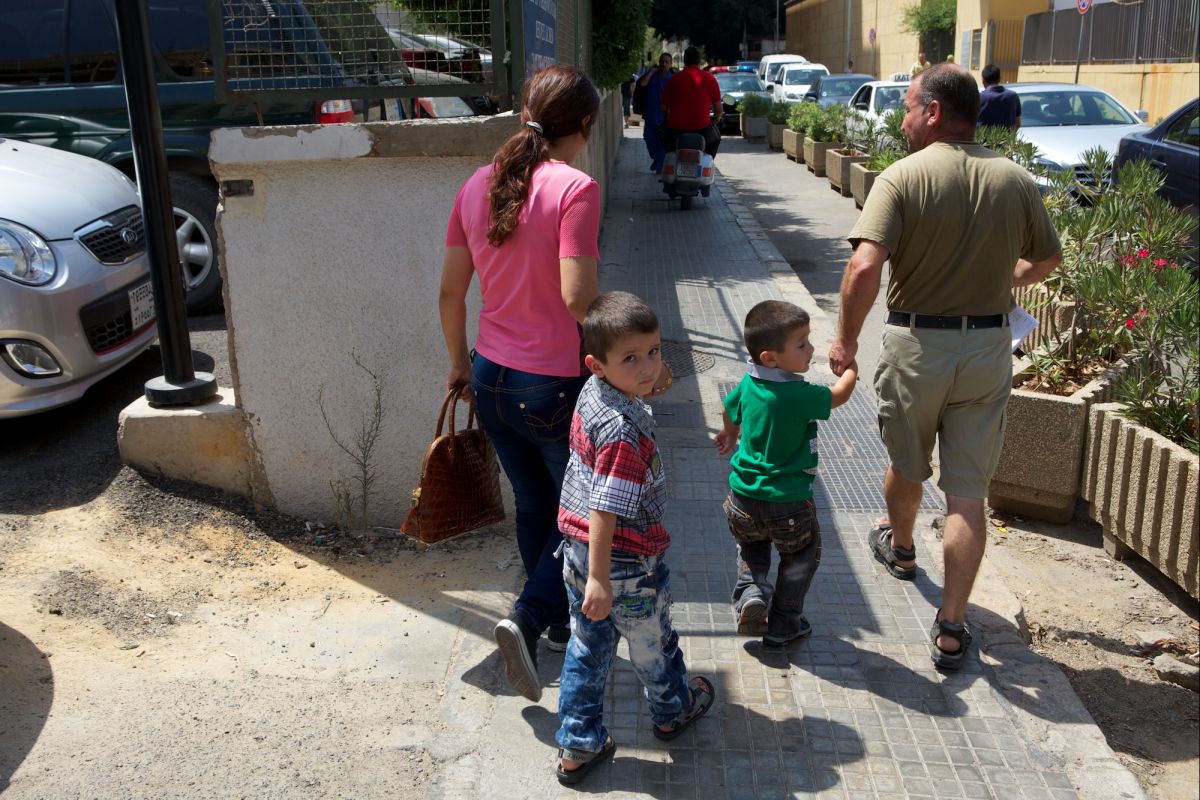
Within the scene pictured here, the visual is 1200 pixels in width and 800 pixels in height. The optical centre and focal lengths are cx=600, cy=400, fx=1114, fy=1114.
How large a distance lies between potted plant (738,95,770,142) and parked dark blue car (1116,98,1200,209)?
13.1 metres

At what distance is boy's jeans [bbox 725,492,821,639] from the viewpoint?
3.48 m

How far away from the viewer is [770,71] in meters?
33.8

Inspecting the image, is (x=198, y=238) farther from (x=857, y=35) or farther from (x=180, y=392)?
(x=857, y=35)

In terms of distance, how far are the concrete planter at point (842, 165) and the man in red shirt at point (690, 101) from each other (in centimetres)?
243

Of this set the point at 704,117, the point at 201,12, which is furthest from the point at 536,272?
the point at 704,117

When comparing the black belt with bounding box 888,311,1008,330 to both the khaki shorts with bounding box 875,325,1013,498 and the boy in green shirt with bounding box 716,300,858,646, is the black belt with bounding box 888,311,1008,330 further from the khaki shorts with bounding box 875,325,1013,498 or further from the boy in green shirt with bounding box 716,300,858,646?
the boy in green shirt with bounding box 716,300,858,646

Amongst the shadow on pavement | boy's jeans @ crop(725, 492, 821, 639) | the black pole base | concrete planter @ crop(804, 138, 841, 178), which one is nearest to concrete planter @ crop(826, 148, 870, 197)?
concrete planter @ crop(804, 138, 841, 178)

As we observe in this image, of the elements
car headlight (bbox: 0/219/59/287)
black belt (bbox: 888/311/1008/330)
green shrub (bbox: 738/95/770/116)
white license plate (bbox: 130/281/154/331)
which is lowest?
white license plate (bbox: 130/281/154/331)

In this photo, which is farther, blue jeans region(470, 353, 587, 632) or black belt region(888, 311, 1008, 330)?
black belt region(888, 311, 1008, 330)

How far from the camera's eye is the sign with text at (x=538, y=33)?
494 cm

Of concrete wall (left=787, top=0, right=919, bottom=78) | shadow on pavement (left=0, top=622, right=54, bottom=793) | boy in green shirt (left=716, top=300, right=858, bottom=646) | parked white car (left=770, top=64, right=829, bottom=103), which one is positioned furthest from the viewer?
concrete wall (left=787, top=0, right=919, bottom=78)

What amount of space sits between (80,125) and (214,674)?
5.31 metres

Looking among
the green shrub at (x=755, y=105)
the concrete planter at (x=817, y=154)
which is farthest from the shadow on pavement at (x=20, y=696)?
the green shrub at (x=755, y=105)

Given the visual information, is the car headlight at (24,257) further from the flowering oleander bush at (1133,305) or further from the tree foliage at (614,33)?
the tree foliage at (614,33)
